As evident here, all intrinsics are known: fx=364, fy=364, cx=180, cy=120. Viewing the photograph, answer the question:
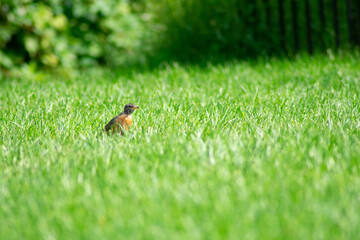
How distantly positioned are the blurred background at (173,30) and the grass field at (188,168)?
113 inches

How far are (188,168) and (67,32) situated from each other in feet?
18.5

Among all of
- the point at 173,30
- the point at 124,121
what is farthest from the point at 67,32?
the point at 124,121

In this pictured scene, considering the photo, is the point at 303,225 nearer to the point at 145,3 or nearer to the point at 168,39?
the point at 168,39

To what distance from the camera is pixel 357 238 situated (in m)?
1.33

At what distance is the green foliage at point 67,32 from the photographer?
6.05 meters

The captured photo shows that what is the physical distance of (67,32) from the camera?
22.4 ft

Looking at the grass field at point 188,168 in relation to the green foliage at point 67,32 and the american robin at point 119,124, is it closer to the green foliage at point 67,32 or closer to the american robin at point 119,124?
the american robin at point 119,124

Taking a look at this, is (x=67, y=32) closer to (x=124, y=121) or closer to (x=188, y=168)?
(x=124, y=121)

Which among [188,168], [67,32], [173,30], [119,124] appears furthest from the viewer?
[173,30]

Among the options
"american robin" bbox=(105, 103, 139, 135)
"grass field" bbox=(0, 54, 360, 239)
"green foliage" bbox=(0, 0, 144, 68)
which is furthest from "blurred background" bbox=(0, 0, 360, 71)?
"american robin" bbox=(105, 103, 139, 135)

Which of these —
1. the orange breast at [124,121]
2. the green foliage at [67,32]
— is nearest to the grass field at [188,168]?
the orange breast at [124,121]

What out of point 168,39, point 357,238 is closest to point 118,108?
point 357,238

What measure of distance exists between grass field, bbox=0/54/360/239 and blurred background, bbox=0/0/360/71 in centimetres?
287

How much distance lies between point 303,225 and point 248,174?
477 mm
